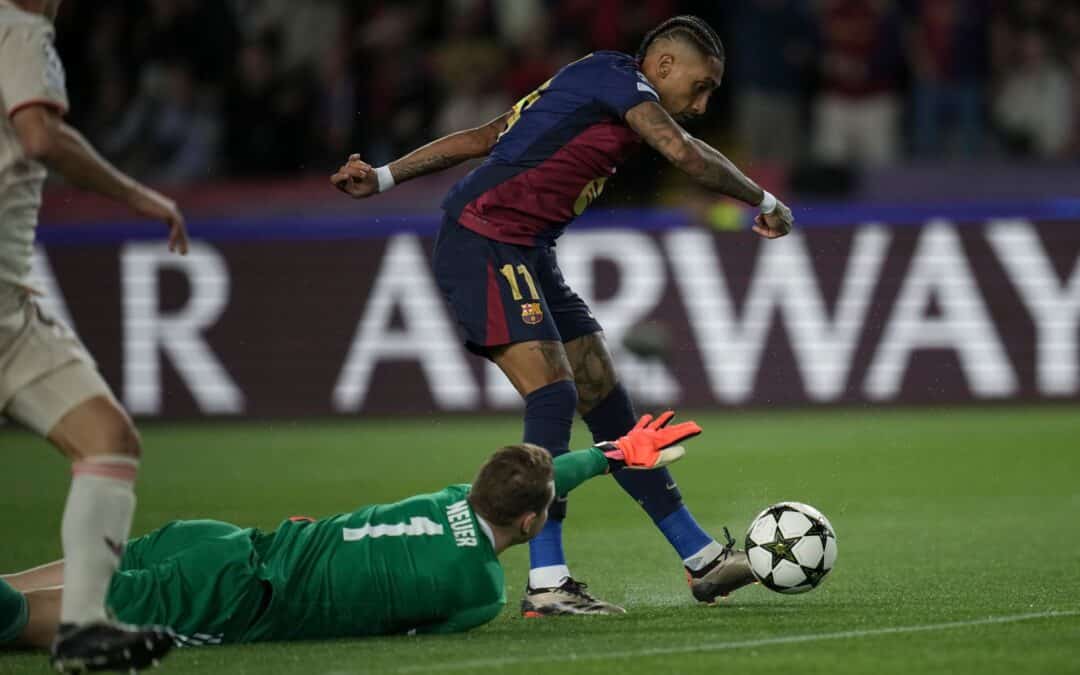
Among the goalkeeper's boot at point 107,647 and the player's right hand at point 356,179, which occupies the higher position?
the player's right hand at point 356,179

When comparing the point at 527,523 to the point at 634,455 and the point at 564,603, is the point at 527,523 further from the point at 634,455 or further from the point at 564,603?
the point at 564,603

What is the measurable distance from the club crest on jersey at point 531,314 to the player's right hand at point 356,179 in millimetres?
859

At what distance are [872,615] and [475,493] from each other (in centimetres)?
150

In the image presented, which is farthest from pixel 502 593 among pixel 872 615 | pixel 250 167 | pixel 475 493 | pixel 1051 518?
pixel 250 167

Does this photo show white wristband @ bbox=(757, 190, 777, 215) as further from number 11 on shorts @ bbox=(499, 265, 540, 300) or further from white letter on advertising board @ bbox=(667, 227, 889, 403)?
white letter on advertising board @ bbox=(667, 227, 889, 403)

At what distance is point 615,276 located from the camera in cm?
1498

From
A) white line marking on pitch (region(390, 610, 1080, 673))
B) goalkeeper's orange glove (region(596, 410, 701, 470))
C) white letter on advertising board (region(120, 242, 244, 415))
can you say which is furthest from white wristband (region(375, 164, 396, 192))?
white letter on advertising board (region(120, 242, 244, 415))

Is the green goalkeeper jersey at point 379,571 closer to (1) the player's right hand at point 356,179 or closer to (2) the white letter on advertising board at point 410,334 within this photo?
(1) the player's right hand at point 356,179

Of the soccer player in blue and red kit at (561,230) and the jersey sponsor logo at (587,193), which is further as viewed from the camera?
the jersey sponsor logo at (587,193)

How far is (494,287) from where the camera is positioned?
670 centimetres

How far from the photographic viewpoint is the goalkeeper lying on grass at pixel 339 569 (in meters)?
5.75

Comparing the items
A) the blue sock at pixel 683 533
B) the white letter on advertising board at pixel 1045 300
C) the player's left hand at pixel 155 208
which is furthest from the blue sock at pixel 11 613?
the white letter on advertising board at pixel 1045 300

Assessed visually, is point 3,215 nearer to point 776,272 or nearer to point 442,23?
point 776,272

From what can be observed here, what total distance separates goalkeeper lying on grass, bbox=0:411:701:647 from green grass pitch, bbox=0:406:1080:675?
0.35 ft
